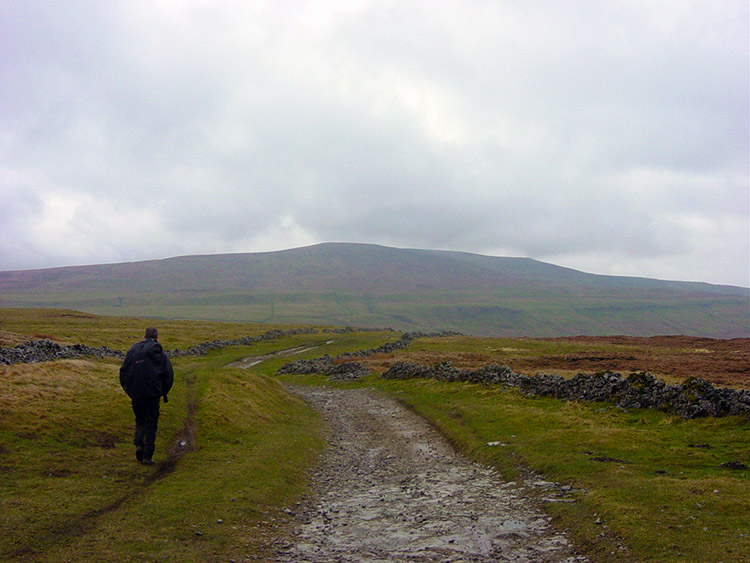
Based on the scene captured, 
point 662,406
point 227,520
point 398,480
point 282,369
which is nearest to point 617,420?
point 662,406

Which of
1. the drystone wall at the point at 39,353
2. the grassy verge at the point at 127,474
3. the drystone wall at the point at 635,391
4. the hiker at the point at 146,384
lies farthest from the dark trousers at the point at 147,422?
the drystone wall at the point at 635,391

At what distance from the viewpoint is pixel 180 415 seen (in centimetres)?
2444

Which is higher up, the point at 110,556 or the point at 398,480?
the point at 110,556

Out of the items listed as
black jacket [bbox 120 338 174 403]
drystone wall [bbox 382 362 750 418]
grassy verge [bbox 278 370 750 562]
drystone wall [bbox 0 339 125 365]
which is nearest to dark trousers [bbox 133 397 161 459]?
black jacket [bbox 120 338 174 403]

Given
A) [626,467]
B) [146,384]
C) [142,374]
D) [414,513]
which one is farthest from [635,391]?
[142,374]

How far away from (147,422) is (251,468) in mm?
3636

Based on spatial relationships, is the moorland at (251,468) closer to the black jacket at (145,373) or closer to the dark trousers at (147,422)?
the dark trousers at (147,422)

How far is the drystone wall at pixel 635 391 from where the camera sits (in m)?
22.7

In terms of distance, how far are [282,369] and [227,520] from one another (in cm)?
5194

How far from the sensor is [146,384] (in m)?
16.7

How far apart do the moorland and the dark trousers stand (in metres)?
0.66

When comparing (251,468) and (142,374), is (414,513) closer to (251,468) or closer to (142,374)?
(251,468)

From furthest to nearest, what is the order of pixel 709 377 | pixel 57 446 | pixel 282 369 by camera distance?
pixel 282 369 → pixel 709 377 → pixel 57 446

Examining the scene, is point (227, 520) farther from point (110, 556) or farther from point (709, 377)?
point (709, 377)
